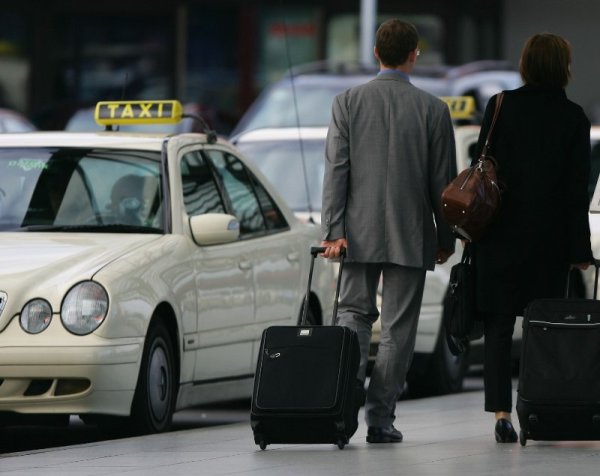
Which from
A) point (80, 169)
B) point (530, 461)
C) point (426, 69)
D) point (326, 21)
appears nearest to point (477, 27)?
point (326, 21)

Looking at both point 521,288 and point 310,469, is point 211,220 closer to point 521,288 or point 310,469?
point 521,288

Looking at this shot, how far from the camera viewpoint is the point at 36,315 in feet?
28.4

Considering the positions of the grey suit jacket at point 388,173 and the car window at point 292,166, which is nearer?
the grey suit jacket at point 388,173

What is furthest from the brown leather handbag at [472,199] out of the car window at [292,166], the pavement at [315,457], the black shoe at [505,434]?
the car window at [292,166]

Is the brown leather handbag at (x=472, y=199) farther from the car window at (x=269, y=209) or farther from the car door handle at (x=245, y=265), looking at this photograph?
the car window at (x=269, y=209)

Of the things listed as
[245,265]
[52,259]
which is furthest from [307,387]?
[245,265]

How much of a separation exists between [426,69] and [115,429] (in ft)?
54.3

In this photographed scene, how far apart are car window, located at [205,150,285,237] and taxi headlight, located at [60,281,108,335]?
1.66 metres

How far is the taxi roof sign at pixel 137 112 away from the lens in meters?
10.9

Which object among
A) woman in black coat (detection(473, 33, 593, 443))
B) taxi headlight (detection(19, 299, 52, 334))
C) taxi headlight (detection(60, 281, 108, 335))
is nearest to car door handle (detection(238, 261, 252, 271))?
taxi headlight (detection(60, 281, 108, 335))

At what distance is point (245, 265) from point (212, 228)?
0.48 meters

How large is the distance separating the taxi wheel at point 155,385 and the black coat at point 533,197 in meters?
1.66

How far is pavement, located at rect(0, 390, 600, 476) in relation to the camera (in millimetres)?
→ 7207

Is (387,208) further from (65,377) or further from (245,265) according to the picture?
(245,265)
